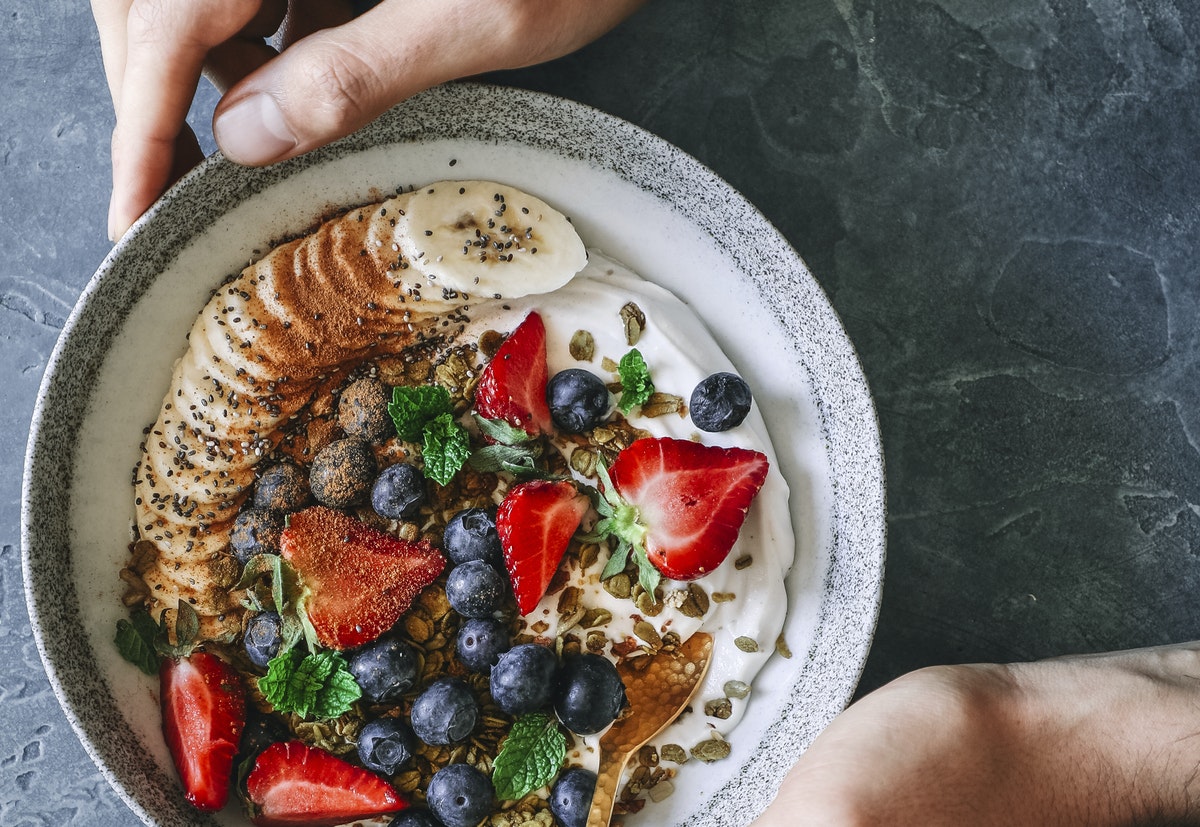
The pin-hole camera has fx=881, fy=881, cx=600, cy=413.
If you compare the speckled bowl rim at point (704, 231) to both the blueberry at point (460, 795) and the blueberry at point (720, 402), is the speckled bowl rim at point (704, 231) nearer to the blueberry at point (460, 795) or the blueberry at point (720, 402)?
the blueberry at point (720, 402)

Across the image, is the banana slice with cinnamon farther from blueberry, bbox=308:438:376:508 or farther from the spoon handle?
the spoon handle

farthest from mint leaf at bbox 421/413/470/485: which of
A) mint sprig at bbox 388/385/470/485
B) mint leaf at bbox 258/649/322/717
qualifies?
mint leaf at bbox 258/649/322/717

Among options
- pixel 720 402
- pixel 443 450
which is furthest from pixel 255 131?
pixel 720 402

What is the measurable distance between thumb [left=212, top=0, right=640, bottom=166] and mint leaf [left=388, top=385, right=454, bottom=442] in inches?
20.4

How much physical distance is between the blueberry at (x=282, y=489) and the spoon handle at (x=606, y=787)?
87 centimetres

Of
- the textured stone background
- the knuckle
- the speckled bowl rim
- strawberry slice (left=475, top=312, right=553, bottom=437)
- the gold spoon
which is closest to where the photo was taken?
the knuckle

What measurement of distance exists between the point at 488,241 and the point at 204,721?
46.1 inches

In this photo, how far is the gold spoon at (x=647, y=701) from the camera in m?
1.95

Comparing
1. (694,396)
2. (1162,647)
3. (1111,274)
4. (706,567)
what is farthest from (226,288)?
(1162,647)

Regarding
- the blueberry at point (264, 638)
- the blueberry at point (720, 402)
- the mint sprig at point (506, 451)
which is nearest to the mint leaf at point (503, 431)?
the mint sprig at point (506, 451)

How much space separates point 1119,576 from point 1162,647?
0.19 m

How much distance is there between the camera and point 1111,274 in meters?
2.23

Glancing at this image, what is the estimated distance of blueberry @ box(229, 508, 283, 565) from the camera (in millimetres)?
1863

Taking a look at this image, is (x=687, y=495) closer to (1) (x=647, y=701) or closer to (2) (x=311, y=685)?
(1) (x=647, y=701)
